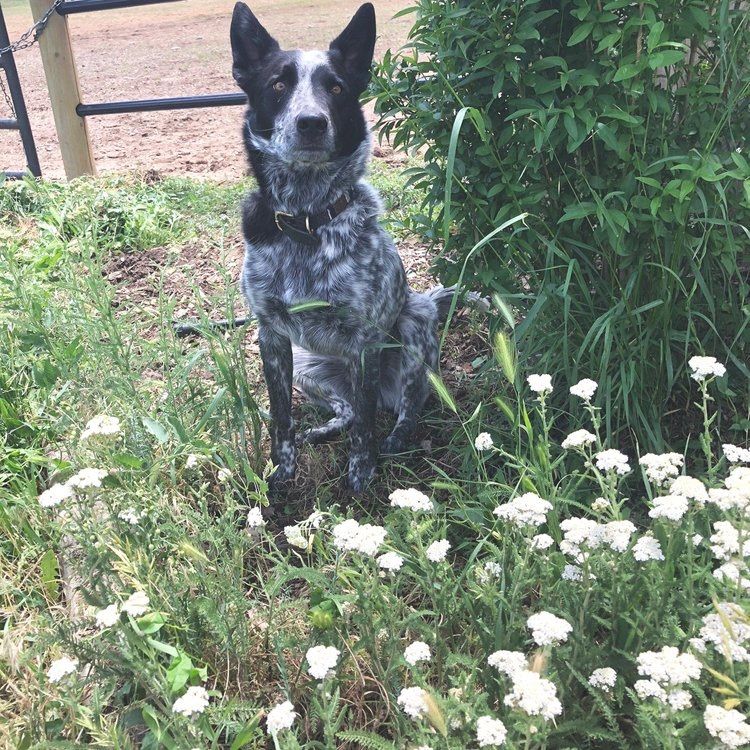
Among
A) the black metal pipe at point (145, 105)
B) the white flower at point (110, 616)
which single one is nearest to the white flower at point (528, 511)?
the white flower at point (110, 616)

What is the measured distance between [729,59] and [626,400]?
99 centimetres

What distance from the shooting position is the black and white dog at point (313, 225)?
268 centimetres

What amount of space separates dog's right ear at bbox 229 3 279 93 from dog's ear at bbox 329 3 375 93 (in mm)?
241

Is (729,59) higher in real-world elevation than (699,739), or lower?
higher

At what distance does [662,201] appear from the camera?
2168mm

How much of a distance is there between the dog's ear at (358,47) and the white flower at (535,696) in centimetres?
223

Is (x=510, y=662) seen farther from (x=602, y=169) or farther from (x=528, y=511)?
(x=602, y=169)

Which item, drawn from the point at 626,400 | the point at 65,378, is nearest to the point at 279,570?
the point at 626,400

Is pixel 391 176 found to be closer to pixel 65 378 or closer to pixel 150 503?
pixel 65 378

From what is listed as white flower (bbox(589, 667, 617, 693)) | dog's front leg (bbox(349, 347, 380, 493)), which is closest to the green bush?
dog's front leg (bbox(349, 347, 380, 493))

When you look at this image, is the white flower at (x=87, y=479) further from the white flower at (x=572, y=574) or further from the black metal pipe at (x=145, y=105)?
the black metal pipe at (x=145, y=105)

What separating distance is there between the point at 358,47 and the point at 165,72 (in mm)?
8542

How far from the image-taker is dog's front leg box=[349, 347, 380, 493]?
9.16 ft

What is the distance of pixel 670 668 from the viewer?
1154mm
